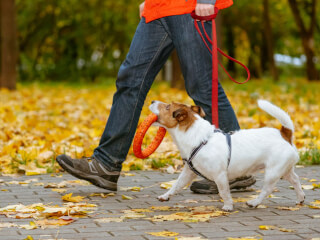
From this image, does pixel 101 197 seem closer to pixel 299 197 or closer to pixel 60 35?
pixel 299 197

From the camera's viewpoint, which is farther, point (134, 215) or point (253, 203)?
point (253, 203)

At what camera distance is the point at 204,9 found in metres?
4.50

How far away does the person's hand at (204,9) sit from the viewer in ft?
14.7

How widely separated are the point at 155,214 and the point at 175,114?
2.28 feet

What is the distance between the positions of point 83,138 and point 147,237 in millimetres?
4346

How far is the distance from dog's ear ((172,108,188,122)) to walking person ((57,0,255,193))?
1.90ft

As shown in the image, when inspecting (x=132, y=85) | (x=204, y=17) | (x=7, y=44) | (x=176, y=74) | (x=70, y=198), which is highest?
(x=204, y=17)

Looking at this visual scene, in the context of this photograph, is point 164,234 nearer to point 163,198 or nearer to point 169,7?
point 163,198

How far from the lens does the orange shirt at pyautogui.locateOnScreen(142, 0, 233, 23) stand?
4676 millimetres

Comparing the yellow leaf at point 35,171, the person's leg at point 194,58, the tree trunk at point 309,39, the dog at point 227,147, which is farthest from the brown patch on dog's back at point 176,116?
the tree trunk at point 309,39

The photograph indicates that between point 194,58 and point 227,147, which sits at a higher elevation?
point 194,58

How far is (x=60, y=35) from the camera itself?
27.9 meters

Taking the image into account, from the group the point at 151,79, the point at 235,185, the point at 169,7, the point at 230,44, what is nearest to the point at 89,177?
the point at 151,79

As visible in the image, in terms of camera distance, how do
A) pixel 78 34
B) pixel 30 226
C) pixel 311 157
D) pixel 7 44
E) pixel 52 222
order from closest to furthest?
pixel 30 226, pixel 52 222, pixel 311 157, pixel 7 44, pixel 78 34
